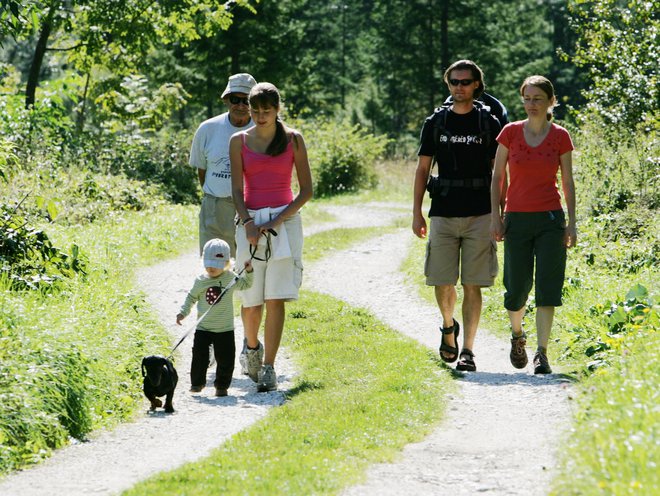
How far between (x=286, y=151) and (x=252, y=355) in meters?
1.60

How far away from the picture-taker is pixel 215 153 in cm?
839

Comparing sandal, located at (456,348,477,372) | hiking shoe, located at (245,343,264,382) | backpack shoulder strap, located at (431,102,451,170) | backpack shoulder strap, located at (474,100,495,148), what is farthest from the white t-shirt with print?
sandal, located at (456,348,477,372)

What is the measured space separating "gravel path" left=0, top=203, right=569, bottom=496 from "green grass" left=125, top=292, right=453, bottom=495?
15 cm

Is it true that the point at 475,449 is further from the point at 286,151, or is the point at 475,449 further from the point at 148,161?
the point at 148,161

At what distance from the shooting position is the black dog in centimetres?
701

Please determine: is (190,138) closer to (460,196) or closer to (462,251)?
(462,251)

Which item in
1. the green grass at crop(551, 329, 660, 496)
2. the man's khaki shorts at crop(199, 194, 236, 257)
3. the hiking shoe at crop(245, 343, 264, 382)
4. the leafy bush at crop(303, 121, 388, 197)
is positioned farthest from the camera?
the leafy bush at crop(303, 121, 388, 197)

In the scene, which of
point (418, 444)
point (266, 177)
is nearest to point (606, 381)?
point (418, 444)

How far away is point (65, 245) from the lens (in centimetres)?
1177

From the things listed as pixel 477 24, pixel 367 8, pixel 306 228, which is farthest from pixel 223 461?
pixel 367 8

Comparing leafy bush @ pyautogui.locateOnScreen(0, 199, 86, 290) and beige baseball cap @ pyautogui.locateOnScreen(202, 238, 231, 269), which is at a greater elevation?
beige baseball cap @ pyautogui.locateOnScreen(202, 238, 231, 269)

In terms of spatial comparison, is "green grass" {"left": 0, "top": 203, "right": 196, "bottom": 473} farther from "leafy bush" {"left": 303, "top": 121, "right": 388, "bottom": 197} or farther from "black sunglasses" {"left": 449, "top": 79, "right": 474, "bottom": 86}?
"leafy bush" {"left": 303, "top": 121, "right": 388, "bottom": 197}

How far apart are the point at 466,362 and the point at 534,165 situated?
1.64 meters

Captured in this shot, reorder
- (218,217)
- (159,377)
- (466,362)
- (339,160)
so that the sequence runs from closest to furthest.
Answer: (159,377)
(466,362)
(218,217)
(339,160)
